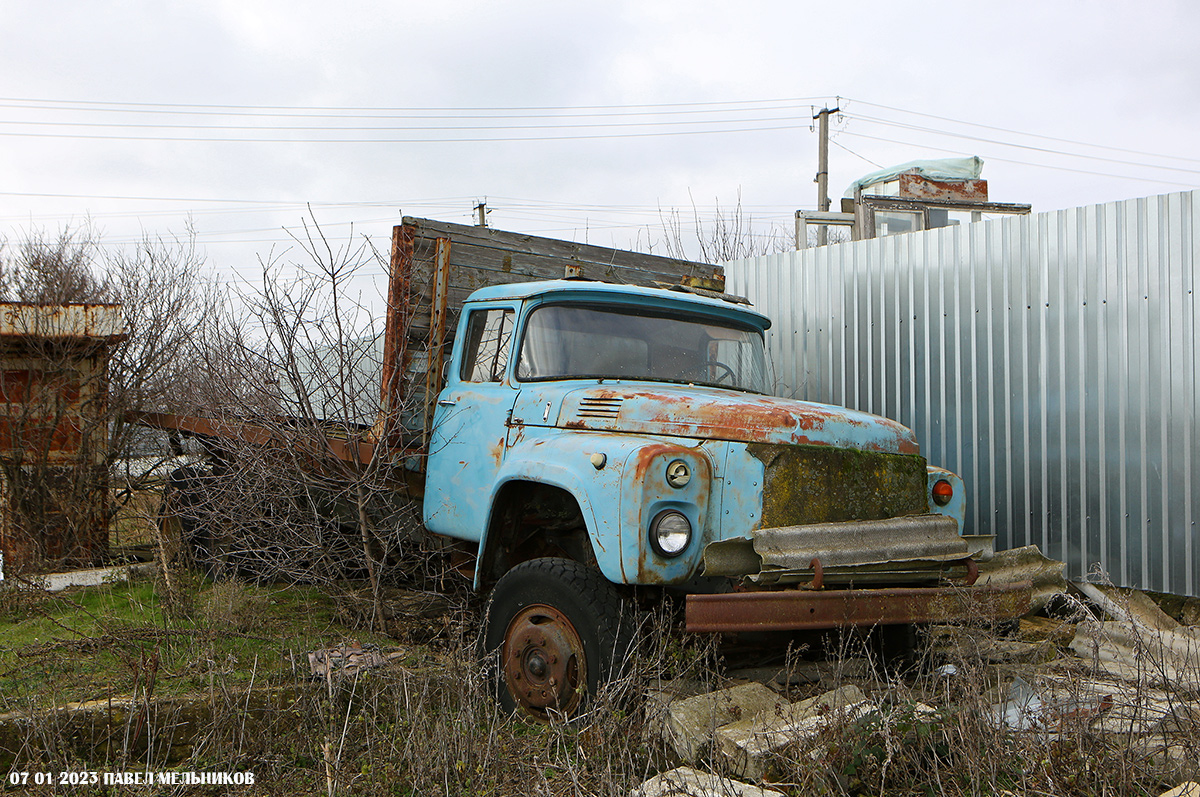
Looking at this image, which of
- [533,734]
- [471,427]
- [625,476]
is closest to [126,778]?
[533,734]

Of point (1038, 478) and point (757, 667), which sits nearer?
point (757, 667)

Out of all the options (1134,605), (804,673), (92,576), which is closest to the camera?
(804,673)

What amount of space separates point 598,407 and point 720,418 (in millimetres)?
650

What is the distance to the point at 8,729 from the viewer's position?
379cm

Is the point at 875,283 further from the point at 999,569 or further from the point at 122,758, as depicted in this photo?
the point at 122,758

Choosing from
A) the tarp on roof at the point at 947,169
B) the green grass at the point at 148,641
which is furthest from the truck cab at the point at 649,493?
the tarp on roof at the point at 947,169

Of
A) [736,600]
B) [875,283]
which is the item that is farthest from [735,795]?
[875,283]

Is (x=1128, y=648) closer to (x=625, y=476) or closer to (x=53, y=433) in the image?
(x=625, y=476)

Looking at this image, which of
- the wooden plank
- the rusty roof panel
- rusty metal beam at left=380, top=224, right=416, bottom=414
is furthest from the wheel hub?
the rusty roof panel

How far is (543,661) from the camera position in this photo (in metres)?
4.14

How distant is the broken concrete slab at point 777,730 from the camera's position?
338 centimetres

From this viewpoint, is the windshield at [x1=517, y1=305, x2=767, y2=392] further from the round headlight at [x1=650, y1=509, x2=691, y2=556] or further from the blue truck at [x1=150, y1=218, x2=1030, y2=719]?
the round headlight at [x1=650, y1=509, x2=691, y2=556]

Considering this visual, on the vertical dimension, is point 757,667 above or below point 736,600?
below

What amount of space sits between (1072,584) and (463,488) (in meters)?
4.06
